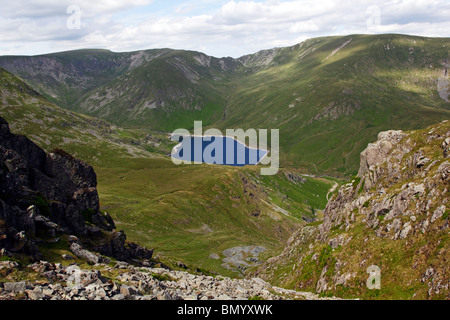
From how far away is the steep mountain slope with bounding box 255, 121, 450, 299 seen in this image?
40.7 m

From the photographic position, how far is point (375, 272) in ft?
148

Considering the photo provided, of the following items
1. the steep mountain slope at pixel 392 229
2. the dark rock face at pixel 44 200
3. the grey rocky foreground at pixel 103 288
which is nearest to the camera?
the grey rocky foreground at pixel 103 288

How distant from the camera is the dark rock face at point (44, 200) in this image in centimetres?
3698

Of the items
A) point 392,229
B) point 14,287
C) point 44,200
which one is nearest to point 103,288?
point 14,287

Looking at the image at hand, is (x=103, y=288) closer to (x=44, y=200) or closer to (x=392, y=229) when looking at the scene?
(x=44, y=200)

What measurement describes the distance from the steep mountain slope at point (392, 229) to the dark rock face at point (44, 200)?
35.1m

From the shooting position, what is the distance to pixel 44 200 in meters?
46.9

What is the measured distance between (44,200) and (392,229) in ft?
170

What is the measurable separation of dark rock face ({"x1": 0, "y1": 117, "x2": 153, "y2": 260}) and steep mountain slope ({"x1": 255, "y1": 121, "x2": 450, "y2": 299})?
115 ft

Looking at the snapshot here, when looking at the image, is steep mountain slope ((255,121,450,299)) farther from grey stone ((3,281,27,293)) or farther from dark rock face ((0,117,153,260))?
grey stone ((3,281,27,293))

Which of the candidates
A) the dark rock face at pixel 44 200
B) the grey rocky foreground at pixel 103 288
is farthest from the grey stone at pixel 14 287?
the dark rock face at pixel 44 200

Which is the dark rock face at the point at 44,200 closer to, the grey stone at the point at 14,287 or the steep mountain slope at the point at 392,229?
the grey stone at the point at 14,287

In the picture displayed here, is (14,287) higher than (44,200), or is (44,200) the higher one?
(44,200)
